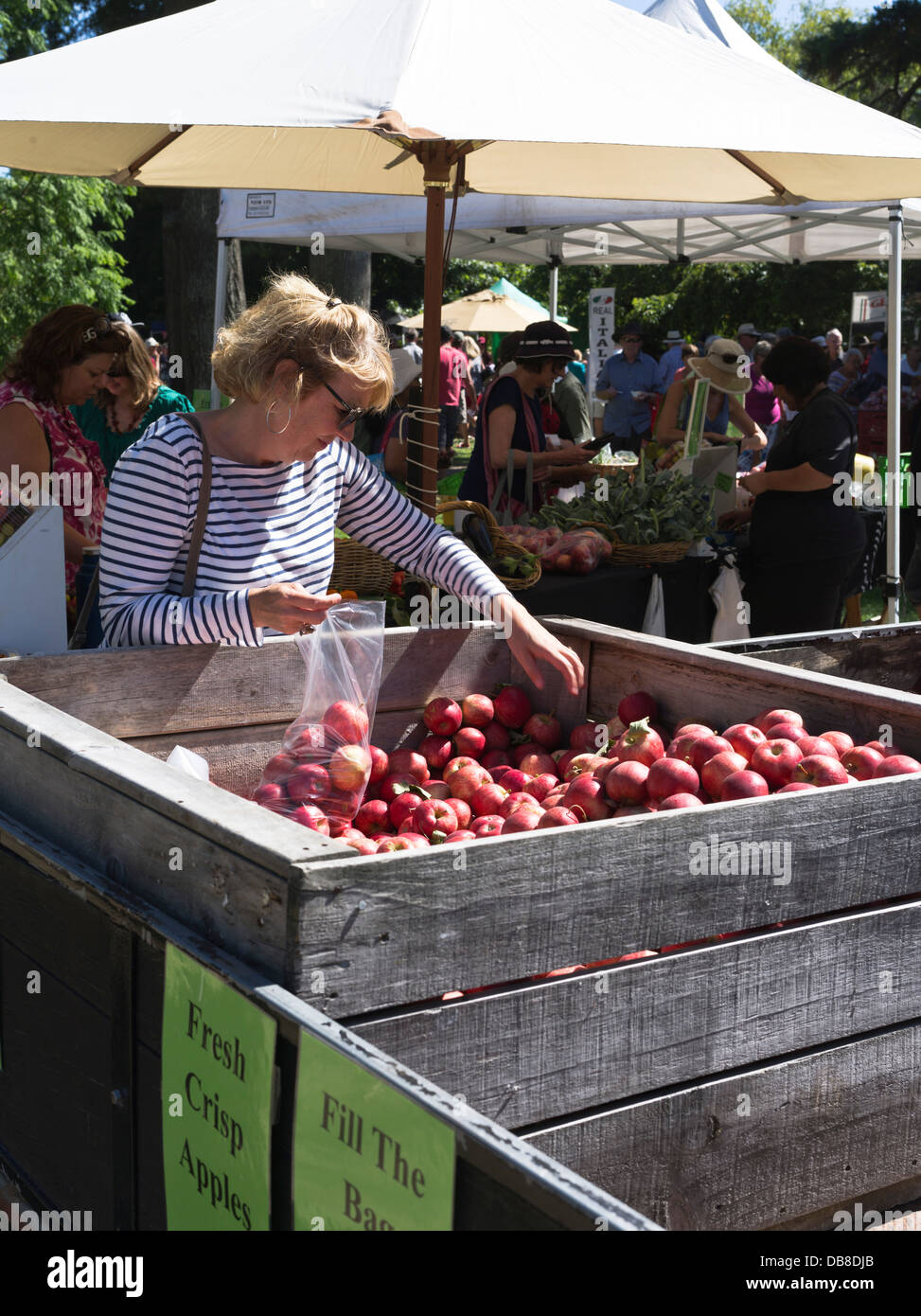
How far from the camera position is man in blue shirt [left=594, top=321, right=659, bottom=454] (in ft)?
40.4

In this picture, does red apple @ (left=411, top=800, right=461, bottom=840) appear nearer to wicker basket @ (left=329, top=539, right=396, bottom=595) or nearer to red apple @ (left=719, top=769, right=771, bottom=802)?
red apple @ (left=719, top=769, right=771, bottom=802)

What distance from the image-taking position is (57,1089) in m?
1.92

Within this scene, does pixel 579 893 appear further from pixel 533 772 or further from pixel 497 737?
pixel 497 737

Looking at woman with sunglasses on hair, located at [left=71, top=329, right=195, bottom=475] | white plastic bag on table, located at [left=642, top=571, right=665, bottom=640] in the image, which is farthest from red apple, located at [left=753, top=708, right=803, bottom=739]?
white plastic bag on table, located at [left=642, top=571, right=665, bottom=640]

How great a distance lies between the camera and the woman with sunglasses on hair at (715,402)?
771cm

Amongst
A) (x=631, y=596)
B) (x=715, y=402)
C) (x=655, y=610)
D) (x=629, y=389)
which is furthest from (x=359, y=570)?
(x=629, y=389)

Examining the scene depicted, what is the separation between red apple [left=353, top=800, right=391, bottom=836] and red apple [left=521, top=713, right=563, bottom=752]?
0.50 m

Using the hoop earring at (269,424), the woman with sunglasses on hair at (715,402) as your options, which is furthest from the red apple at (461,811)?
the woman with sunglasses on hair at (715,402)

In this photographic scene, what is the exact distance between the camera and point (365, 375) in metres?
2.51

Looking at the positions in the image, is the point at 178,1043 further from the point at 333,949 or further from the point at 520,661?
the point at 520,661

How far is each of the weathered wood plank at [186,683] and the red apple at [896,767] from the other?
1.11 m

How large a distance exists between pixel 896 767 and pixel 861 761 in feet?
0.25
